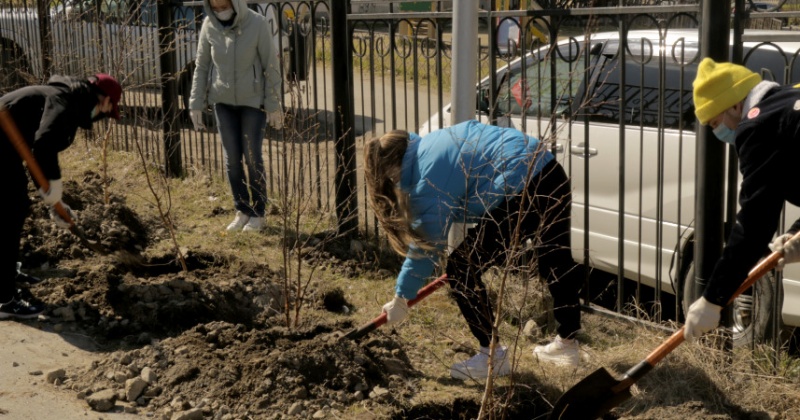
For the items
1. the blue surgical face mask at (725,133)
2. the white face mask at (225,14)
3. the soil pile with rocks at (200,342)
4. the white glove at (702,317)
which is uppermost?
the white face mask at (225,14)

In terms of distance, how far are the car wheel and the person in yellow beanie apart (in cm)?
104

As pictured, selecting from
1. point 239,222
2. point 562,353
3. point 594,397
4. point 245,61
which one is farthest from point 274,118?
point 594,397

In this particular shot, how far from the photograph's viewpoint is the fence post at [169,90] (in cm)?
885

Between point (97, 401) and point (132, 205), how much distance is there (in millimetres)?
4159

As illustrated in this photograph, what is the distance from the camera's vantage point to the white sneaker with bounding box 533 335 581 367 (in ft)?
15.9

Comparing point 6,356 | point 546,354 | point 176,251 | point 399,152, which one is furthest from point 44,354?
point 546,354

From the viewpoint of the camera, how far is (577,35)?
5.42 metres

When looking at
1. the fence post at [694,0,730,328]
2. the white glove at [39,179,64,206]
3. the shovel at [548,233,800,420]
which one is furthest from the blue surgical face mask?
the white glove at [39,179,64,206]

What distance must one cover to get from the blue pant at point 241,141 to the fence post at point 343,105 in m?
0.77

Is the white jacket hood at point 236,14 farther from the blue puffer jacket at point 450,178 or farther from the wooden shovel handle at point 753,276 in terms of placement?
the wooden shovel handle at point 753,276

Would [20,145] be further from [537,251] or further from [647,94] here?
[647,94]

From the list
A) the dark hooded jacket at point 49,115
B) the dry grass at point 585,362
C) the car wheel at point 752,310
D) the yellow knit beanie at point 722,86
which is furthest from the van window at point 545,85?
the dark hooded jacket at point 49,115

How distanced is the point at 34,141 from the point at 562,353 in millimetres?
3164

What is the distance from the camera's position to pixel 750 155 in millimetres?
3600
